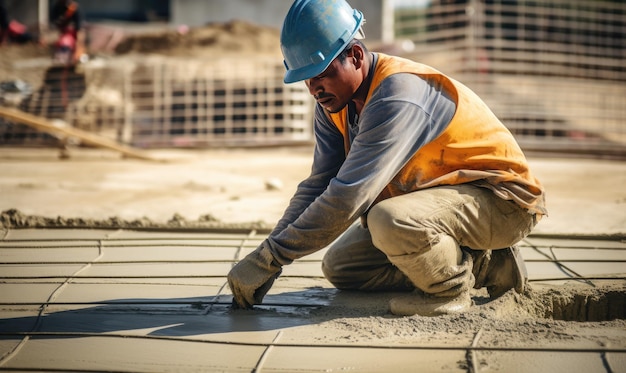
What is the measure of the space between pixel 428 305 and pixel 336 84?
760 mm

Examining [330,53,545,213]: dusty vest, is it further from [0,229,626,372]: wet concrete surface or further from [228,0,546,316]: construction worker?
[0,229,626,372]: wet concrete surface

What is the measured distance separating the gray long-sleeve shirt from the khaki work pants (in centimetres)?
11

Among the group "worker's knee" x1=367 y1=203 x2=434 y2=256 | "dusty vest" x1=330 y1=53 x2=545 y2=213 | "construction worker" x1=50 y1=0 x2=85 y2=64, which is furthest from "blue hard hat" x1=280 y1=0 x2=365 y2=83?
"construction worker" x1=50 y1=0 x2=85 y2=64

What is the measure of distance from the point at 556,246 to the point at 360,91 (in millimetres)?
1464

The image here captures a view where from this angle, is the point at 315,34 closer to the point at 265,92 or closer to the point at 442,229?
the point at 442,229

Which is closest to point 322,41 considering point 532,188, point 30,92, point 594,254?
point 532,188

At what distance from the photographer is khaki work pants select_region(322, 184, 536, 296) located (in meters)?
2.21

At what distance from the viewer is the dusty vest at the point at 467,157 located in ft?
7.55

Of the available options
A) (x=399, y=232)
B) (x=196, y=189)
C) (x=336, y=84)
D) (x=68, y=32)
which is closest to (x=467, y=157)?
(x=399, y=232)

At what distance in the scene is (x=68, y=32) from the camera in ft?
32.4

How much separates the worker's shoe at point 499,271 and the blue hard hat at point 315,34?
0.82 m

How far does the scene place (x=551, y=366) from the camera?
184 cm

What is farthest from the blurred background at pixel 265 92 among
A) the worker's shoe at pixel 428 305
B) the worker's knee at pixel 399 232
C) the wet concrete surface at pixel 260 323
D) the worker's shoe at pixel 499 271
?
the worker's knee at pixel 399 232

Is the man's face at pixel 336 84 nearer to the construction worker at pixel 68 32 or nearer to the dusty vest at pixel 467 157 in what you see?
the dusty vest at pixel 467 157
